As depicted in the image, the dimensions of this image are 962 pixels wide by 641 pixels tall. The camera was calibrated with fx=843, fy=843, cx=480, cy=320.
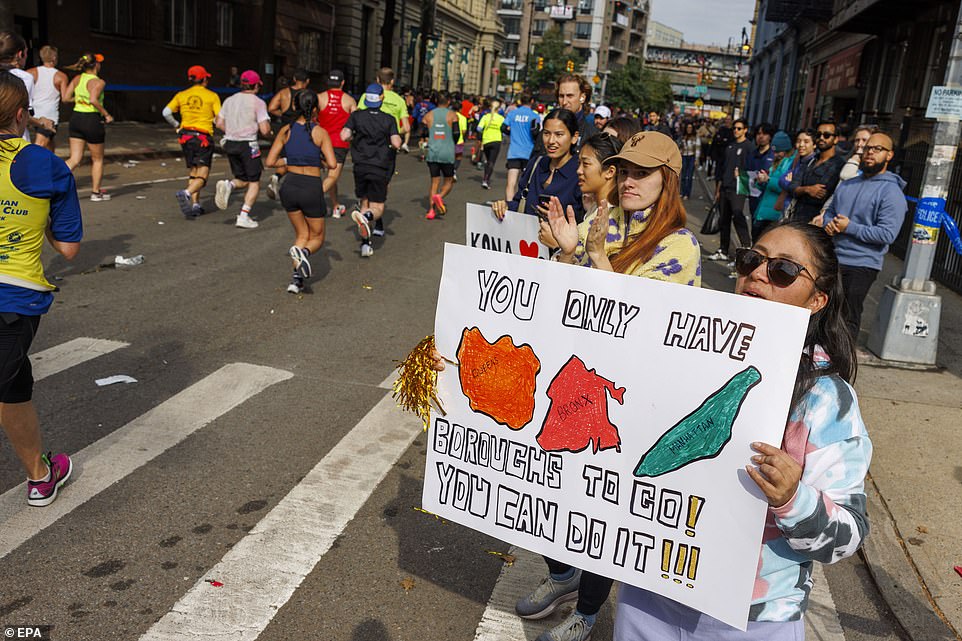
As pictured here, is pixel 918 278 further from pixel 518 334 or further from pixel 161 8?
pixel 161 8

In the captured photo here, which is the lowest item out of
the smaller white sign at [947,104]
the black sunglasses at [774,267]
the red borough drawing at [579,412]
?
the red borough drawing at [579,412]

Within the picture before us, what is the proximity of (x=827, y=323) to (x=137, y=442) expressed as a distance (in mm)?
4194

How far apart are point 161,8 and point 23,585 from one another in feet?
92.4

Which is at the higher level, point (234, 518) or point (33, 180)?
point (33, 180)

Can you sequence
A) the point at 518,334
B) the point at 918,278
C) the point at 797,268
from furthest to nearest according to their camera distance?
the point at 918,278
the point at 518,334
the point at 797,268

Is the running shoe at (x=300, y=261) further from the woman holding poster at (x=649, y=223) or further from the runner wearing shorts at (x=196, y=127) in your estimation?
the woman holding poster at (x=649, y=223)

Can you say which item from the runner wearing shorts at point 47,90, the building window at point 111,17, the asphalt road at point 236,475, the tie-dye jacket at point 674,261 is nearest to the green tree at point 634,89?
the building window at point 111,17

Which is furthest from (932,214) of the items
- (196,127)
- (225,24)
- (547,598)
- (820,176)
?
(225,24)

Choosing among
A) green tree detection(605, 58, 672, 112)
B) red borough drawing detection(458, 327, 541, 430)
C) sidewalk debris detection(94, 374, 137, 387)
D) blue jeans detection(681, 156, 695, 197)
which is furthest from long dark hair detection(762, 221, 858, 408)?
green tree detection(605, 58, 672, 112)

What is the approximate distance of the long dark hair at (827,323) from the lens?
212 centimetres

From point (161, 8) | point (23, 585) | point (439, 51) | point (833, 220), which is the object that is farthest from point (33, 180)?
point (439, 51)

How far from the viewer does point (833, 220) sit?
679 centimetres

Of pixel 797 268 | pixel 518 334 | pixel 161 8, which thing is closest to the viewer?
pixel 797 268

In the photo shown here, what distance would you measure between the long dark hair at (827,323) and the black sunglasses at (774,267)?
50 millimetres
